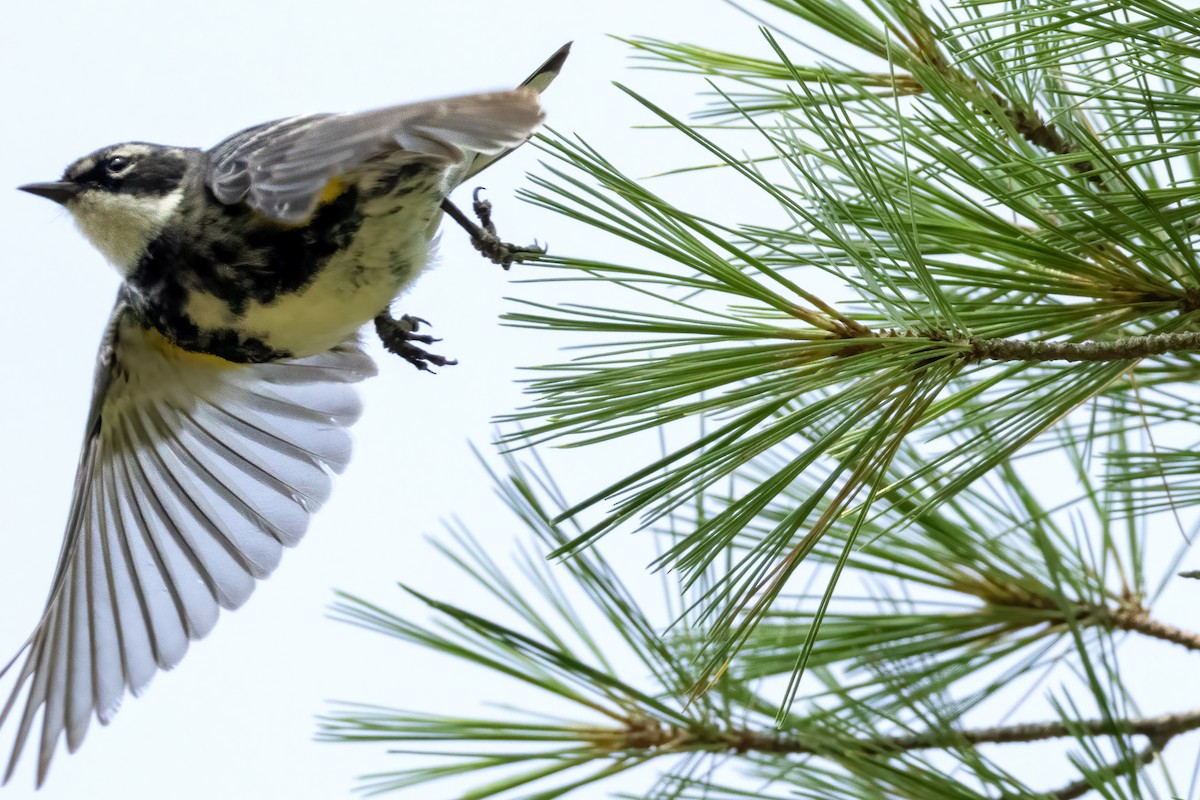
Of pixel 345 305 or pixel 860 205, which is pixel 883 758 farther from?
pixel 345 305

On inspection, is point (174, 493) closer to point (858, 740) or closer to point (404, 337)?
point (404, 337)

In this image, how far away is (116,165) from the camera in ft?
3.82

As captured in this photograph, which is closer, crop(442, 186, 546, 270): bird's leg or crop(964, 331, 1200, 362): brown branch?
crop(964, 331, 1200, 362): brown branch

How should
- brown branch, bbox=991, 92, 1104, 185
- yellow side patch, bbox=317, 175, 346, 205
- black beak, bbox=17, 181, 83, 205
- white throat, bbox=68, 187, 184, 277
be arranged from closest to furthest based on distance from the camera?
brown branch, bbox=991, 92, 1104, 185
yellow side patch, bbox=317, 175, 346, 205
white throat, bbox=68, 187, 184, 277
black beak, bbox=17, 181, 83, 205

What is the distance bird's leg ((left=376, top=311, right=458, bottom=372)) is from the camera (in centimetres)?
121

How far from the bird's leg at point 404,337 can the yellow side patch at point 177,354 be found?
0.16 m

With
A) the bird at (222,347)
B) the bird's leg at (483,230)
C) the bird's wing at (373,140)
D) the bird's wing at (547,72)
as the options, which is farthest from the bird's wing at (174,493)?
the bird's wing at (373,140)

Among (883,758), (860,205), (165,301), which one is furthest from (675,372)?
(165,301)

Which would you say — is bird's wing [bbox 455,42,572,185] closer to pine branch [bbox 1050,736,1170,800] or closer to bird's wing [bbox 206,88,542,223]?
bird's wing [bbox 206,88,542,223]

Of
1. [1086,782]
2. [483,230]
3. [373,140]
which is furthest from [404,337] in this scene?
[1086,782]

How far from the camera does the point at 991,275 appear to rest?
647 mm

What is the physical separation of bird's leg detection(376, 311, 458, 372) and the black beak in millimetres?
306

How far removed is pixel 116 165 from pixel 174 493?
15.0 inches

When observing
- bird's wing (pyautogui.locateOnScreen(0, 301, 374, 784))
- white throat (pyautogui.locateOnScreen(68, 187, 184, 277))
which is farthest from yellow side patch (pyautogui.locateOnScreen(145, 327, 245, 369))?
white throat (pyautogui.locateOnScreen(68, 187, 184, 277))
